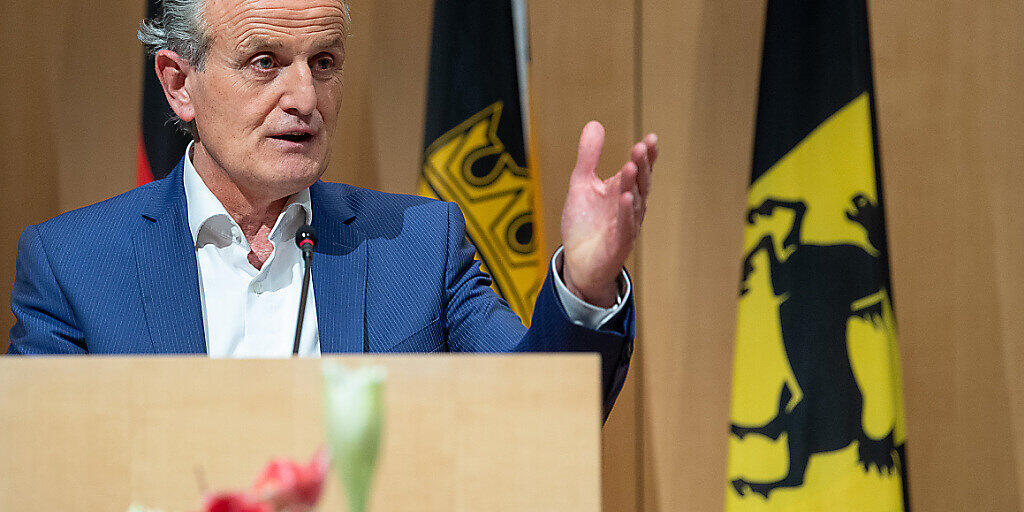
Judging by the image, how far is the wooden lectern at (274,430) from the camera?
879mm

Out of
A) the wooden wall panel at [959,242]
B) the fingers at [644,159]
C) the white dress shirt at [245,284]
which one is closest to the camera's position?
the fingers at [644,159]

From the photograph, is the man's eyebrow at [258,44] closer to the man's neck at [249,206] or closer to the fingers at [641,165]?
the man's neck at [249,206]

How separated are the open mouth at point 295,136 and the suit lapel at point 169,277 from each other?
0.24 meters

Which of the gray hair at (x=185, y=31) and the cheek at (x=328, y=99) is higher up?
the gray hair at (x=185, y=31)

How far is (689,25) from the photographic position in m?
3.25

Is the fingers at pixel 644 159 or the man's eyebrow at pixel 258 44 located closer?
the fingers at pixel 644 159

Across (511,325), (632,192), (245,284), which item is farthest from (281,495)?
(245,284)

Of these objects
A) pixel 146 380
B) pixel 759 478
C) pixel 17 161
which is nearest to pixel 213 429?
pixel 146 380

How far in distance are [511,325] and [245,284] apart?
1.63ft

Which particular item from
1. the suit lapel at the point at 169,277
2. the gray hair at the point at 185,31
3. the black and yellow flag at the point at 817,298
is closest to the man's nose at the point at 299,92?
the gray hair at the point at 185,31

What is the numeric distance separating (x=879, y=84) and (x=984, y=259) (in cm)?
67

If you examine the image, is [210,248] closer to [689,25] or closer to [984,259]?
[689,25]

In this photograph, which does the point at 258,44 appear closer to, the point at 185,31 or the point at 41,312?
the point at 185,31

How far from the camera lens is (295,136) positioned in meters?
1.68
